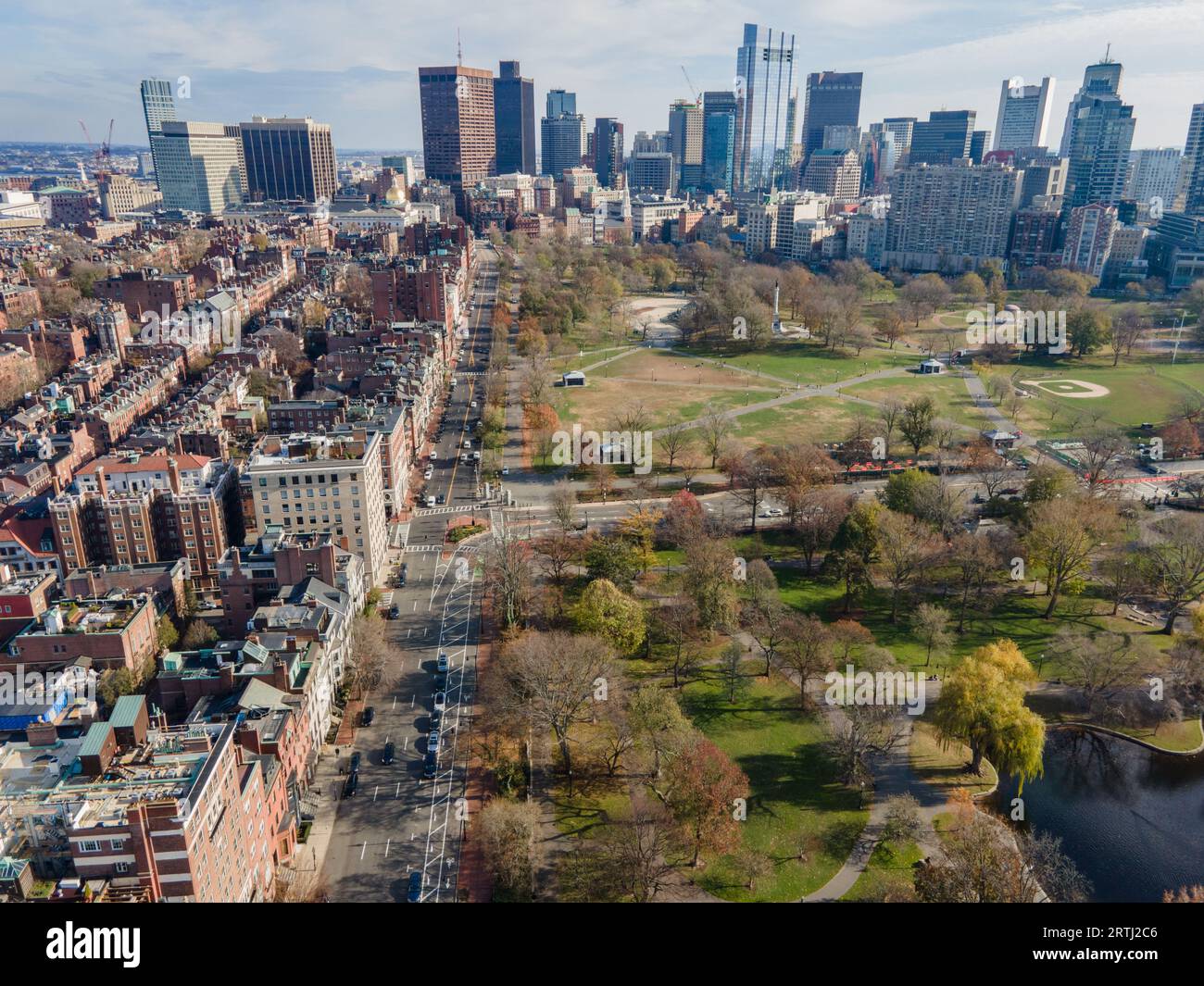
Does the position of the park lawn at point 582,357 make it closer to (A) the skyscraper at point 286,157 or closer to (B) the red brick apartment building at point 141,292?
(B) the red brick apartment building at point 141,292

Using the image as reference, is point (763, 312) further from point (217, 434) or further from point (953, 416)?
point (217, 434)

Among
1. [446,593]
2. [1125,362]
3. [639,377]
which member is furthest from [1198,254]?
[446,593]

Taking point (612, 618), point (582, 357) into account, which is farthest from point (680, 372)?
point (612, 618)

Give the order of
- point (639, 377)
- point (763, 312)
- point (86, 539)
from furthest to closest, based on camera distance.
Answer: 1. point (763, 312)
2. point (639, 377)
3. point (86, 539)

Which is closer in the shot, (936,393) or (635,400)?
(635,400)

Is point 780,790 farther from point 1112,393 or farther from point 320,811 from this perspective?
point 1112,393

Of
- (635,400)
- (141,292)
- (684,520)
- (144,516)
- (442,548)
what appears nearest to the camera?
(144,516)
